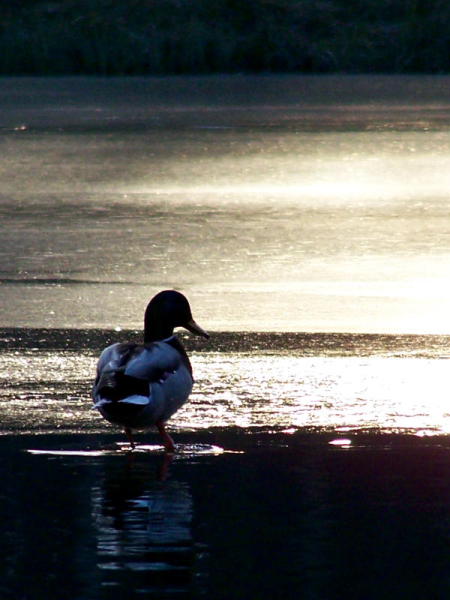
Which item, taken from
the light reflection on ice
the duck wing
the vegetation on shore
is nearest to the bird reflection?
the duck wing

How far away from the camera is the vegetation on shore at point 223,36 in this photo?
→ 2223cm

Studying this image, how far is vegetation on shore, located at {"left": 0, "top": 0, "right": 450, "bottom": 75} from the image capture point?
2223 cm

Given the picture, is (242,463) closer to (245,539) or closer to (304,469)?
(304,469)

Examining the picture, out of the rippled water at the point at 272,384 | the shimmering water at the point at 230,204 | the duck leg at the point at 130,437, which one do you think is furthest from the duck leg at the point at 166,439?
the shimmering water at the point at 230,204

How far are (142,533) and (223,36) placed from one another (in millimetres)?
19496

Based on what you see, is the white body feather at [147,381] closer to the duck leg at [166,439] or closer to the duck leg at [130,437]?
the duck leg at [166,439]

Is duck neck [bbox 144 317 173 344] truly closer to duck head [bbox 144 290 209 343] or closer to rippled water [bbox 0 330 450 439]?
duck head [bbox 144 290 209 343]

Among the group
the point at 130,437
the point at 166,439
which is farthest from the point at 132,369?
the point at 130,437

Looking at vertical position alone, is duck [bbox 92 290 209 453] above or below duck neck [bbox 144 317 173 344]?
below

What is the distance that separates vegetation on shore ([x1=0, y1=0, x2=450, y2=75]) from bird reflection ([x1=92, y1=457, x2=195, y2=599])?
1666 cm

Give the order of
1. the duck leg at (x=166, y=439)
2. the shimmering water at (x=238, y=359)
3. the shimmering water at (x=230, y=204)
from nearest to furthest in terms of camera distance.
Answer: the shimmering water at (x=238, y=359) < the duck leg at (x=166, y=439) < the shimmering water at (x=230, y=204)

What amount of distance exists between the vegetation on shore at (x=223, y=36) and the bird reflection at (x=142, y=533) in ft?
54.6

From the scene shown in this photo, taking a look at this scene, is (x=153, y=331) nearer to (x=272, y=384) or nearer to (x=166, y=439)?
(x=166, y=439)

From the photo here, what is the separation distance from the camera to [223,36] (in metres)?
23.6
